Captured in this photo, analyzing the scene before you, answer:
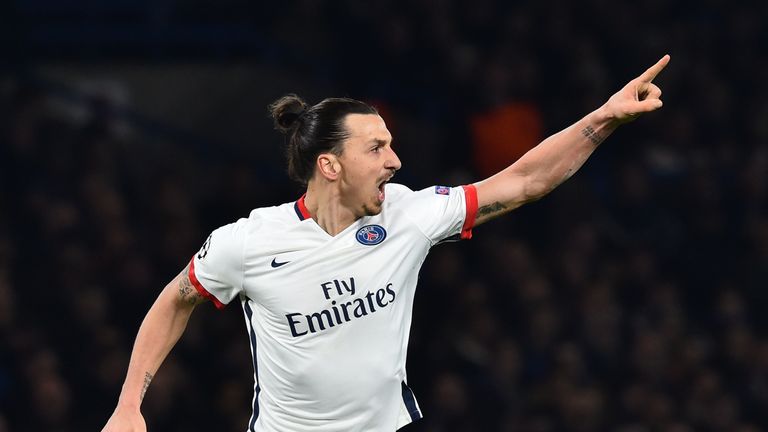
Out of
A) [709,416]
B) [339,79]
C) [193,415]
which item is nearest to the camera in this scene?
[193,415]

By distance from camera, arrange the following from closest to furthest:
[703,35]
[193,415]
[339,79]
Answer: [193,415]
[339,79]
[703,35]

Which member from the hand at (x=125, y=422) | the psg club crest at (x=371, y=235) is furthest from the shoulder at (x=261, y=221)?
Result: the hand at (x=125, y=422)

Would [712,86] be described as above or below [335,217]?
above

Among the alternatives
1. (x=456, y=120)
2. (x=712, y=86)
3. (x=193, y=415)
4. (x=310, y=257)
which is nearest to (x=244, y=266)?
(x=310, y=257)

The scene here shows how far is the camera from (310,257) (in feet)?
14.7

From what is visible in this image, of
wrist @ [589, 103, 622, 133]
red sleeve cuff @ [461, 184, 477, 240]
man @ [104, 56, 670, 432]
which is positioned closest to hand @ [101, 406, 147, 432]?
man @ [104, 56, 670, 432]

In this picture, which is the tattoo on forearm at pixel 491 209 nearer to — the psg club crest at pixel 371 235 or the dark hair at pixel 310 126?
the psg club crest at pixel 371 235

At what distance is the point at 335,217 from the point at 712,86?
708 cm

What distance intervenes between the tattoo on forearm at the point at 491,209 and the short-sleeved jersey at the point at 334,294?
3cm

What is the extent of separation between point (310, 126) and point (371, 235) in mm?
424

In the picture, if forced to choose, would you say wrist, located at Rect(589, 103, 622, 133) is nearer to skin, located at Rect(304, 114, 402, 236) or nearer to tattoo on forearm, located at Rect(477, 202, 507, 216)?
tattoo on forearm, located at Rect(477, 202, 507, 216)

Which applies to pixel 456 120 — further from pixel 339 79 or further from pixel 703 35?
pixel 703 35

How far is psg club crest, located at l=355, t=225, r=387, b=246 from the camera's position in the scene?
448 centimetres

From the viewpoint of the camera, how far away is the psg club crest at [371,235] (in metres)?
4.48
